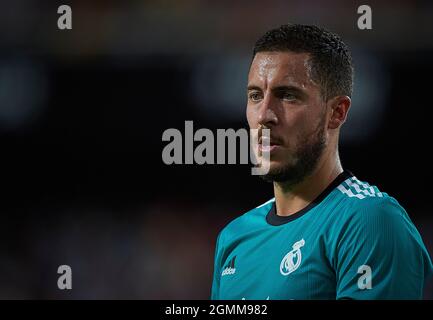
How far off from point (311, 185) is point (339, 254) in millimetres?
533

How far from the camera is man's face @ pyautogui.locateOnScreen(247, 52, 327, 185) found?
2928 mm

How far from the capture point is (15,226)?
800 cm

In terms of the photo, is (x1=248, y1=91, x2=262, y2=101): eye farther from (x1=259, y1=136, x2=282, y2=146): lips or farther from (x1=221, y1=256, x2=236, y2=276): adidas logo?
(x1=221, y1=256, x2=236, y2=276): adidas logo

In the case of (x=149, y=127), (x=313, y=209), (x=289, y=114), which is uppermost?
(x=289, y=114)

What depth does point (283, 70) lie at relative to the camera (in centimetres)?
295

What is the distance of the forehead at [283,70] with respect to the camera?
2.93 m

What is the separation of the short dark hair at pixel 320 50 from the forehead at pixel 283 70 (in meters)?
0.03

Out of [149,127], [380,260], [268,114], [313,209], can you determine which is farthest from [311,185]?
[149,127]

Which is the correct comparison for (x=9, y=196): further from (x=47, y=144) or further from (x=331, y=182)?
(x=331, y=182)

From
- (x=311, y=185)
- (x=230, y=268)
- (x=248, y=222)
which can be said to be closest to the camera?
(x=311, y=185)

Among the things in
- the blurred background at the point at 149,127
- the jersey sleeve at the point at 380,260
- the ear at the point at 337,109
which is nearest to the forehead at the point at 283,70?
the ear at the point at 337,109

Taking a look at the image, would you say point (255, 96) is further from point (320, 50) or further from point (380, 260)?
point (380, 260)

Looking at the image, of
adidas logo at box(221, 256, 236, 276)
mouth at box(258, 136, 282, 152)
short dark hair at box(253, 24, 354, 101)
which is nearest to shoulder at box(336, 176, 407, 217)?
mouth at box(258, 136, 282, 152)

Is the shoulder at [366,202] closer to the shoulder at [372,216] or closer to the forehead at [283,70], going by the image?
the shoulder at [372,216]
